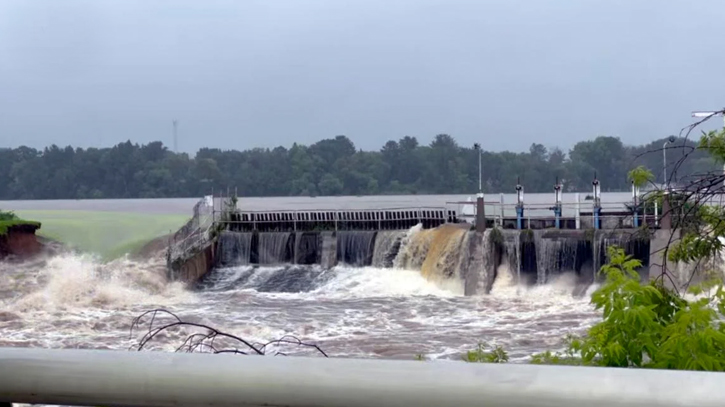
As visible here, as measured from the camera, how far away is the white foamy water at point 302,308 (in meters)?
21.0

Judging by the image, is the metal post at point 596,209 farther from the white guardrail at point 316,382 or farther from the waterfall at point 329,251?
the white guardrail at point 316,382

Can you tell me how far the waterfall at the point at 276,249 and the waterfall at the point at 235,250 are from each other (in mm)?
629

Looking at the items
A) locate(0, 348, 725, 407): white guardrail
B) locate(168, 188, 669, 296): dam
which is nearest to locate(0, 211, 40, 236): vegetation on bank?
locate(168, 188, 669, 296): dam

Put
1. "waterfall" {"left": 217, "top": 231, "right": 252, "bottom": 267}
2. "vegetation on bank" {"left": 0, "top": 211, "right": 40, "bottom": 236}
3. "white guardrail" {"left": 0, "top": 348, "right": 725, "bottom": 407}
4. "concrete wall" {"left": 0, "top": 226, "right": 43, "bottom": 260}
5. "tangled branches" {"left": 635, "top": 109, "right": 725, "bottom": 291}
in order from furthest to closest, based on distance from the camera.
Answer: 1. "vegetation on bank" {"left": 0, "top": 211, "right": 40, "bottom": 236}
2. "concrete wall" {"left": 0, "top": 226, "right": 43, "bottom": 260}
3. "waterfall" {"left": 217, "top": 231, "right": 252, "bottom": 267}
4. "tangled branches" {"left": 635, "top": 109, "right": 725, "bottom": 291}
5. "white guardrail" {"left": 0, "top": 348, "right": 725, "bottom": 407}

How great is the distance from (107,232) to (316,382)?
1669 inches

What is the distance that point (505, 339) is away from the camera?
67.1ft

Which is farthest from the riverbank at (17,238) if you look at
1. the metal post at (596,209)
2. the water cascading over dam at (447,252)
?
the metal post at (596,209)

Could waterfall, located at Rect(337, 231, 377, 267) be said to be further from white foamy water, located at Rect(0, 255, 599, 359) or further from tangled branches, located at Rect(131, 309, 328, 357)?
tangled branches, located at Rect(131, 309, 328, 357)

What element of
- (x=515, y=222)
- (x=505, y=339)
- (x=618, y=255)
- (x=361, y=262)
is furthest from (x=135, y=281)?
(x=618, y=255)

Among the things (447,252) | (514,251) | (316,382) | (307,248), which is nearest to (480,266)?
(514,251)

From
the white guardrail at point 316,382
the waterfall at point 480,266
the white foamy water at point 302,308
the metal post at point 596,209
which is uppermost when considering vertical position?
the white guardrail at point 316,382

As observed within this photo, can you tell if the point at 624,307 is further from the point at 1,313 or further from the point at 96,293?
the point at 96,293

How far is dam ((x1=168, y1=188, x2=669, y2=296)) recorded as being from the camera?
27438 millimetres

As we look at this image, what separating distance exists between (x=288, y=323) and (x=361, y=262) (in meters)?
8.53
